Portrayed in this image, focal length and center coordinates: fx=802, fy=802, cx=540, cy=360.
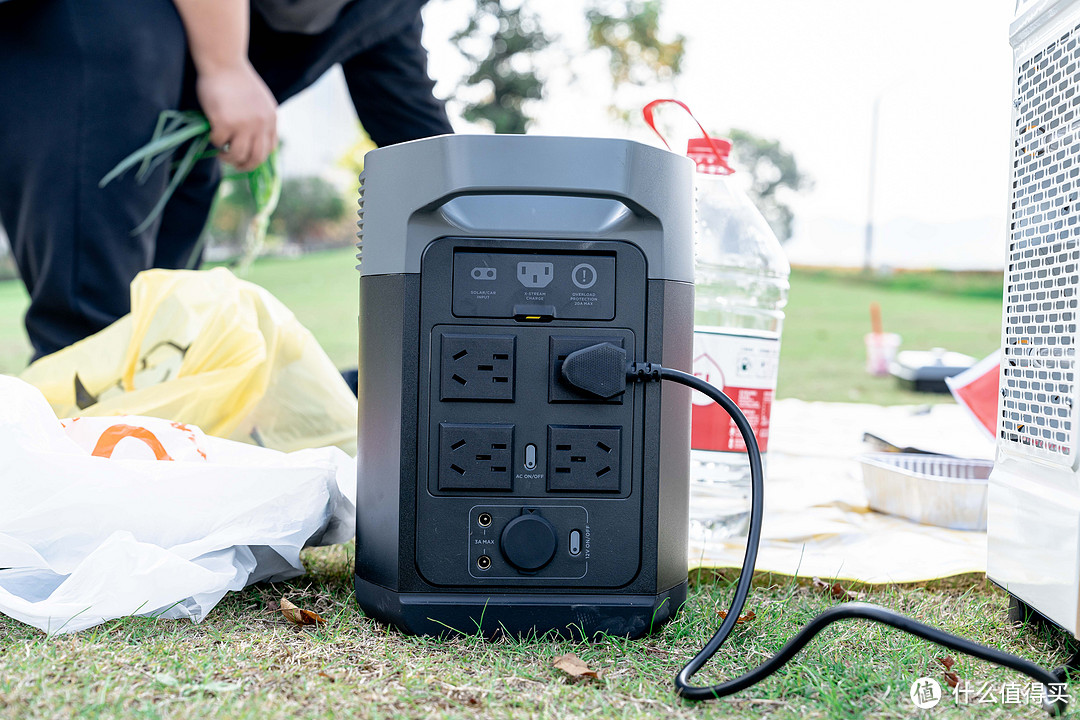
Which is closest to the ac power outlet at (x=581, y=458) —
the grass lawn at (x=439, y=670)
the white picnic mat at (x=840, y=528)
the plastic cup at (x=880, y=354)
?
the grass lawn at (x=439, y=670)

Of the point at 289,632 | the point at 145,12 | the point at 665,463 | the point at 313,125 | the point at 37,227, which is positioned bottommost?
the point at 289,632

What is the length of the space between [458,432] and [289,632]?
0.27 metres

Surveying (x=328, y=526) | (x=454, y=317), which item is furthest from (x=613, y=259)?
(x=328, y=526)

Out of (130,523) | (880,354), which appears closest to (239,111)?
(130,523)

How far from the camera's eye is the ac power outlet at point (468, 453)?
0.82 metres

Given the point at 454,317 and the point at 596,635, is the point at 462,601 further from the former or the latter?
the point at 454,317

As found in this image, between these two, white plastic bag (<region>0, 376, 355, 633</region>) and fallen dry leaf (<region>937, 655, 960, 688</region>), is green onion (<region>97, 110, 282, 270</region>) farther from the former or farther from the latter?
fallen dry leaf (<region>937, 655, 960, 688</region>)

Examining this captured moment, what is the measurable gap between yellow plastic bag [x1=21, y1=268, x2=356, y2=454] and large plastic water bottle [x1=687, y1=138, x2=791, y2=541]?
637 millimetres

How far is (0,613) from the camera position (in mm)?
827

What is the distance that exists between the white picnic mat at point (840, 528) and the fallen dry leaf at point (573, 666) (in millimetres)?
336

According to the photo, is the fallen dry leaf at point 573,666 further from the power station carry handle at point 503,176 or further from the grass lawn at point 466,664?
the power station carry handle at point 503,176

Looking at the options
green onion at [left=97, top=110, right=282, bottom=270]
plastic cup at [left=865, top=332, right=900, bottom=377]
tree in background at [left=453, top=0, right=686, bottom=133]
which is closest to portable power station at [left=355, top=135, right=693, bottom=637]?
green onion at [left=97, top=110, right=282, bottom=270]

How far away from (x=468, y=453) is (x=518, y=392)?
0.08 metres

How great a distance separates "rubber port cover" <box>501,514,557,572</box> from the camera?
0.81 metres
